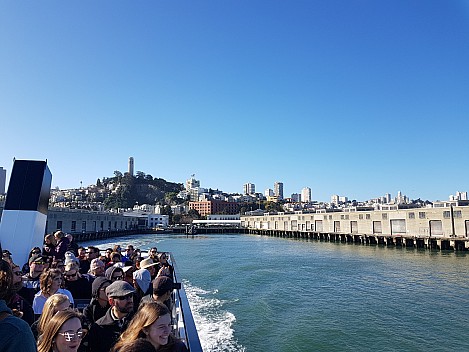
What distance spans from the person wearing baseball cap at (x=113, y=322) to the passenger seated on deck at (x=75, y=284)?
2260mm

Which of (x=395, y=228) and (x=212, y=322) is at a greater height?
(x=395, y=228)

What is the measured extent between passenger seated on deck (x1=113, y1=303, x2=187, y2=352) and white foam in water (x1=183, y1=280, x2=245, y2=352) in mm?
8762

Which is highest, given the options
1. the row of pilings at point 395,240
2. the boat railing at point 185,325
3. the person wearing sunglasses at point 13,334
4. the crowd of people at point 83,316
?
the person wearing sunglasses at point 13,334

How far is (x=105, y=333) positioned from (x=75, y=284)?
2.48 meters

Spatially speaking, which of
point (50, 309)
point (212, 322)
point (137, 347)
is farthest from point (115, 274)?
point (212, 322)

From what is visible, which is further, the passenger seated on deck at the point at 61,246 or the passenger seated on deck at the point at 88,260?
the passenger seated on deck at the point at 61,246

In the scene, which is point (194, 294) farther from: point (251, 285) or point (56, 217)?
point (56, 217)

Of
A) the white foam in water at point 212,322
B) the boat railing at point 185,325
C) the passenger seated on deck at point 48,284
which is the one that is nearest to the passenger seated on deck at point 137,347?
the boat railing at point 185,325

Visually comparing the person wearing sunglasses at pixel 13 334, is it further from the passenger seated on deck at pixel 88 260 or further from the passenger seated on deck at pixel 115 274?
the passenger seated on deck at pixel 88 260

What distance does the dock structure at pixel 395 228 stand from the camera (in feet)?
140

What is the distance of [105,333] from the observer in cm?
318

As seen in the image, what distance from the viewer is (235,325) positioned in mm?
12602

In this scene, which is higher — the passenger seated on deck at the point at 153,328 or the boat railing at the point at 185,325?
the passenger seated on deck at the point at 153,328

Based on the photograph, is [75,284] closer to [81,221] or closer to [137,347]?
[137,347]
